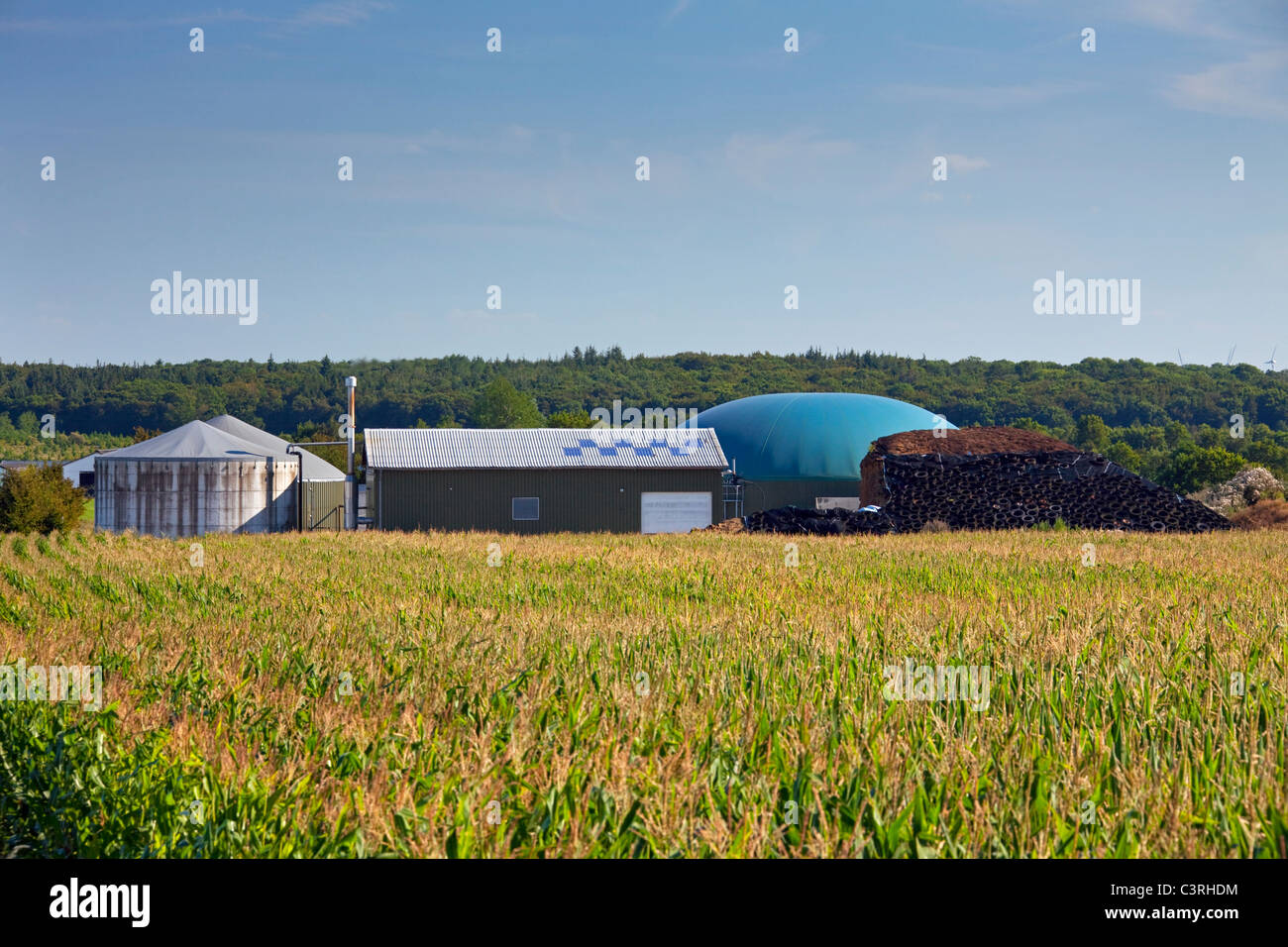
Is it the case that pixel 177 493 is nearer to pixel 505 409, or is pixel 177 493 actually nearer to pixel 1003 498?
pixel 1003 498


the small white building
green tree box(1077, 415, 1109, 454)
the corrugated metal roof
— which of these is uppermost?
green tree box(1077, 415, 1109, 454)

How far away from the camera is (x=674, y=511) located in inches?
1548

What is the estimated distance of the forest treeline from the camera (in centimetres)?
11438

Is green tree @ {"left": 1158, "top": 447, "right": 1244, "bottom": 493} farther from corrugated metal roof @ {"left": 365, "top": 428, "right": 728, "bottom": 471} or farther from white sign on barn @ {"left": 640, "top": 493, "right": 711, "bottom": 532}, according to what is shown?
white sign on barn @ {"left": 640, "top": 493, "right": 711, "bottom": 532}

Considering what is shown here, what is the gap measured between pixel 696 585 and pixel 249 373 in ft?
447

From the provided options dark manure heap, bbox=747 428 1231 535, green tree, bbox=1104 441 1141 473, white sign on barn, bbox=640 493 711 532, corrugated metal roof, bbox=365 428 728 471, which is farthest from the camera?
green tree, bbox=1104 441 1141 473

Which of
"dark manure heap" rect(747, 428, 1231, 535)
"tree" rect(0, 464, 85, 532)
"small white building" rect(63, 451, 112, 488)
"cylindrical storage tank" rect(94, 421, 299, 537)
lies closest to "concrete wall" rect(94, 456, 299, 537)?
"cylindrical storage tank" rect(94, 421, 299, 537)

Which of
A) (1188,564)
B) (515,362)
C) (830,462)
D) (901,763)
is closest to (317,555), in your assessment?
(1188,564)

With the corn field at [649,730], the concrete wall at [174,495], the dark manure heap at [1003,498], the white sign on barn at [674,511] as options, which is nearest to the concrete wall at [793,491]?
the dark manure heap at [1003,498]

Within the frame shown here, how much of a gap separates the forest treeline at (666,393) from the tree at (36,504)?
6704cm

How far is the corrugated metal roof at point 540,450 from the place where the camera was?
3850 cm

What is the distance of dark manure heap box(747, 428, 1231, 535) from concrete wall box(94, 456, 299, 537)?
1878 centimetres
